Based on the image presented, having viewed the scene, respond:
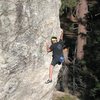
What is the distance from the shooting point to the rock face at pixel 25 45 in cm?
1027

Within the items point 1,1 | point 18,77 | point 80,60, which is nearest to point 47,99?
point 18,77

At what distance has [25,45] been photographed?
36.0ft

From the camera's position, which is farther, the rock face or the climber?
the climber

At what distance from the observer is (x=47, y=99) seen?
1276 cm

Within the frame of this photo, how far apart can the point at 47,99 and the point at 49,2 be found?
3.01m

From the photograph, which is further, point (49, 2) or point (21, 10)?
point (49, 2)

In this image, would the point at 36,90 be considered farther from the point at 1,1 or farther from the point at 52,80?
the point at 1,1

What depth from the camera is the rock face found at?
10.3 m

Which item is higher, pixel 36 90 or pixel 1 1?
pixel 1 1

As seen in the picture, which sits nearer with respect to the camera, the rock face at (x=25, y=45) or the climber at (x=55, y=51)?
the rock face at (x=25, y=45)

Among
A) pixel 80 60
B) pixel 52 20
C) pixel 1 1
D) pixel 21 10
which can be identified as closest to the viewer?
pixel 1 1

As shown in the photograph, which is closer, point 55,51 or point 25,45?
point 25,45

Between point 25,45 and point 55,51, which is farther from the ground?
point 25,45

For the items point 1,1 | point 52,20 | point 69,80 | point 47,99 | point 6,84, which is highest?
point 1,1
